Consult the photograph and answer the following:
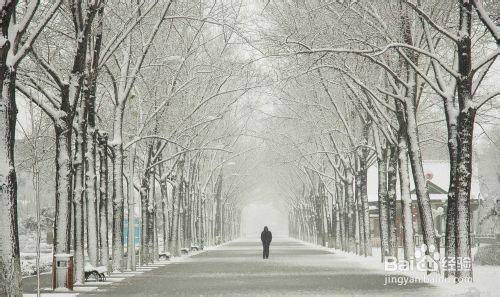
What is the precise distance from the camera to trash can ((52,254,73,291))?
24677mm

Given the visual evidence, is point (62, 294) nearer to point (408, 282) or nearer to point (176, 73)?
point (408, 282)

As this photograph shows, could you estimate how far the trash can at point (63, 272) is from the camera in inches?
972

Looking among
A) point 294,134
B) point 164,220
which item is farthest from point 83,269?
point 294,134

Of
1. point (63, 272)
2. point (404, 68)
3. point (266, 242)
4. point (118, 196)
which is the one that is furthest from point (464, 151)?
point (266, 242)

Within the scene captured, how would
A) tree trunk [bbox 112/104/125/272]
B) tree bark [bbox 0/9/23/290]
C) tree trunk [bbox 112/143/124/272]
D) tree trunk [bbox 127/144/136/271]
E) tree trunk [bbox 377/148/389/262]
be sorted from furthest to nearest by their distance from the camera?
tree trunk [bbox 377/148/389/262] → tree trunk [bbox 127/144/136/271] → tree trunk [bbox 112/143/124/272] → tree trunk [bbox 112/104/125/272] → tree bark [bbox 0/9/23/290]

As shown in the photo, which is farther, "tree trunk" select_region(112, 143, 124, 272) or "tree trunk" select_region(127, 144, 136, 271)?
"tree trunk" select_region(127, 144, 136, 271)

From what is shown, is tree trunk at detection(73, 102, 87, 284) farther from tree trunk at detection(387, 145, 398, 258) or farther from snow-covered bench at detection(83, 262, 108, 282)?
tree trunk at detection(387, 145, 398, 258)

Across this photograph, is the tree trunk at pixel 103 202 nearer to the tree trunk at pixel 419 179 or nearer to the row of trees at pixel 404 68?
the row of trees at pixel 404 68

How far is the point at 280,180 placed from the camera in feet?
391

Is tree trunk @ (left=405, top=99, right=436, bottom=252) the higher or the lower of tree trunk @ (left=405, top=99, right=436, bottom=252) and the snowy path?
→ the higher

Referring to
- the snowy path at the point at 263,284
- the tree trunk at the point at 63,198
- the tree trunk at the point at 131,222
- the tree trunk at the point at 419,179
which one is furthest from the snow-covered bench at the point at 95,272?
the tree trunk at the point at 419,179

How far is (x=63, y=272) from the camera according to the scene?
974 inches

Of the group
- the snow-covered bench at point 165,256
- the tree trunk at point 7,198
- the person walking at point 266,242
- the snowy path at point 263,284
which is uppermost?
the tree trunk at point 7,198

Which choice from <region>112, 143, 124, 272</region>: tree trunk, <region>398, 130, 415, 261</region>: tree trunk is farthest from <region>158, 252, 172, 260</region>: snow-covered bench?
<region>398, 130, 415, 261</region>: tree trunk
